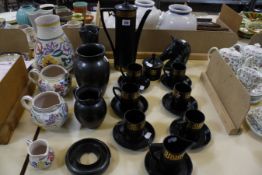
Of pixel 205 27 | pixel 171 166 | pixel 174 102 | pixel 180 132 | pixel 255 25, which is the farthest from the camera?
pixel 255 25

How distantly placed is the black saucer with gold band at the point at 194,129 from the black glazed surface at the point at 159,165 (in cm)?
7

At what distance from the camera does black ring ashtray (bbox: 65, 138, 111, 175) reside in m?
0.57

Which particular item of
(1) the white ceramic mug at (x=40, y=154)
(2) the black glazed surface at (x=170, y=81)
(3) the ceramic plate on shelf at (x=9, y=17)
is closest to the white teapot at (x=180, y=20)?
(2) the black glazed surface at (x=170, y=81)

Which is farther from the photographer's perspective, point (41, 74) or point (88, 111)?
point (41, 74)

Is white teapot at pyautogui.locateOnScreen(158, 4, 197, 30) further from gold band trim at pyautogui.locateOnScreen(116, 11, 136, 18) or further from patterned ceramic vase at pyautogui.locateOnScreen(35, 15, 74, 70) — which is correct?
patterned ceramic vase at pyautogui.locateOnScreen(35, 15, 74, 70)

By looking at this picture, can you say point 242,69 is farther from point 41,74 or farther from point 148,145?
point 41,74

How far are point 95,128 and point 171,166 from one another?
0.26 metres

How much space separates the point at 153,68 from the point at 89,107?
0.36 m

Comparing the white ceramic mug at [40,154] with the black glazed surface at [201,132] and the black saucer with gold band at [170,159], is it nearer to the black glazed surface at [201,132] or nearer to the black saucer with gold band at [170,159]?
the black saucer with gold band at [170,159]

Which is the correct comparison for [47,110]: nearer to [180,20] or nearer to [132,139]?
[132,139]

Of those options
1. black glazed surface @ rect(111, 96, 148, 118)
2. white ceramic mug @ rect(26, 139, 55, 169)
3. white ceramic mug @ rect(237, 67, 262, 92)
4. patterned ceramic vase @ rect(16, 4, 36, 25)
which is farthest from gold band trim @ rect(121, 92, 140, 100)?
patterned ceramic vase @ rect(16, 4, 36, 25)

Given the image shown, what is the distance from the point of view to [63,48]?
0.81 meters

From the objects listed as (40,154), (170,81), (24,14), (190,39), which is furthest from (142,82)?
(24,14)

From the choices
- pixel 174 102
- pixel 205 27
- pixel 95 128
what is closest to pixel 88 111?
pixel 95 128
